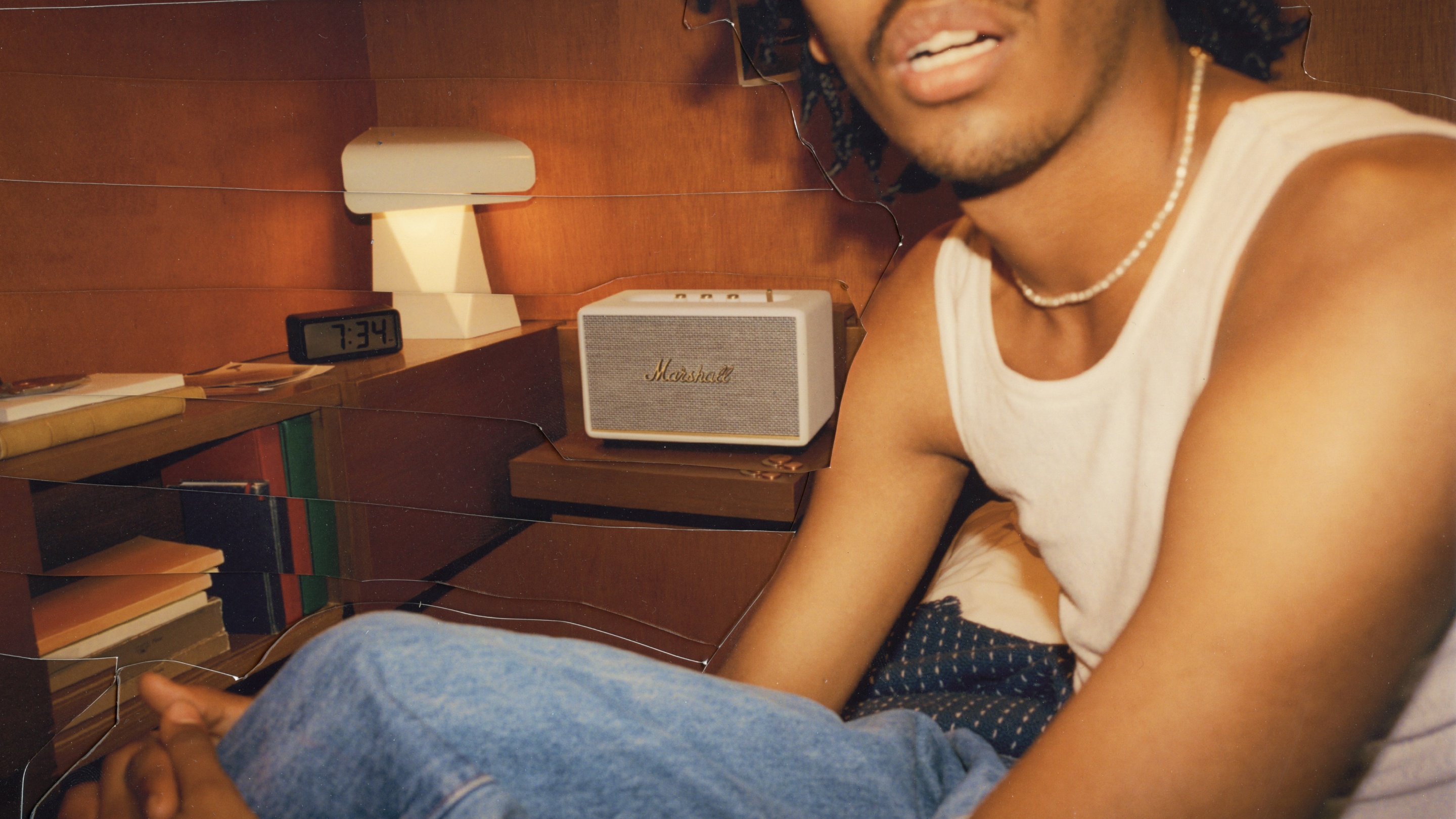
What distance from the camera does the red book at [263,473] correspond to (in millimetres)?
365

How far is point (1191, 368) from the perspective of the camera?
34cm

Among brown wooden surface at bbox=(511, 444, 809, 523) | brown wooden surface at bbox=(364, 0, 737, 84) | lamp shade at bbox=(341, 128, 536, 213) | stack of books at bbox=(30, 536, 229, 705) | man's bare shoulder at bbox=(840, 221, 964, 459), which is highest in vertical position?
brown wooden surface at bbox=(364, 0, 737, 84)

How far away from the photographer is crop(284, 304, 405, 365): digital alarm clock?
0.38 m

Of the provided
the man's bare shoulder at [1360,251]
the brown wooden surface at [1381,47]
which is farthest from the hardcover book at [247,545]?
the brown wooden surface at [1381,47]

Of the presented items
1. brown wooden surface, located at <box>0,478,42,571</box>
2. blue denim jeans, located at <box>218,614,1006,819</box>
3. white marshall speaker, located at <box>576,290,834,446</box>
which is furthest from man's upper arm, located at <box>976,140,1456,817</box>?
brown wooden surface, located at <box>0,478,42,571</box>

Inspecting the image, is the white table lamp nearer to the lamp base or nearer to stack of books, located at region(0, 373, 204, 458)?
the lamp base

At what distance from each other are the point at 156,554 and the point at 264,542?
0.06 meters

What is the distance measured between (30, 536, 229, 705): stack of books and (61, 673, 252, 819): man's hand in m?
0.03

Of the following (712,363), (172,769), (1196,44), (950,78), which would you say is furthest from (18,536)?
(1196,44)

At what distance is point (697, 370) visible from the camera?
501 mm

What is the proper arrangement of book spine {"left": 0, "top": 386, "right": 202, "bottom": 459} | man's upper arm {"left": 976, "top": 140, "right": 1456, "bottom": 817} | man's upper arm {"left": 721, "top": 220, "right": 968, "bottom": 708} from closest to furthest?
man's upper arm {"left": 976, "top": 140, "right": 1456, "bottom": 817}
book spine {"left": 0, "top": 386, "right": 202, "bottom": 459}
man's upper arm {"left": 721, "top": 220, "right": 968, "bottom": 708}

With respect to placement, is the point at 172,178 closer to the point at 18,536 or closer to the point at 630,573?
the point at 18,536

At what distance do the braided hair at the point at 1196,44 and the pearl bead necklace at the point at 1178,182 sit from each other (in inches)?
0.5

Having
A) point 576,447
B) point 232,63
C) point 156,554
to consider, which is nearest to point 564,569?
point 576,447
